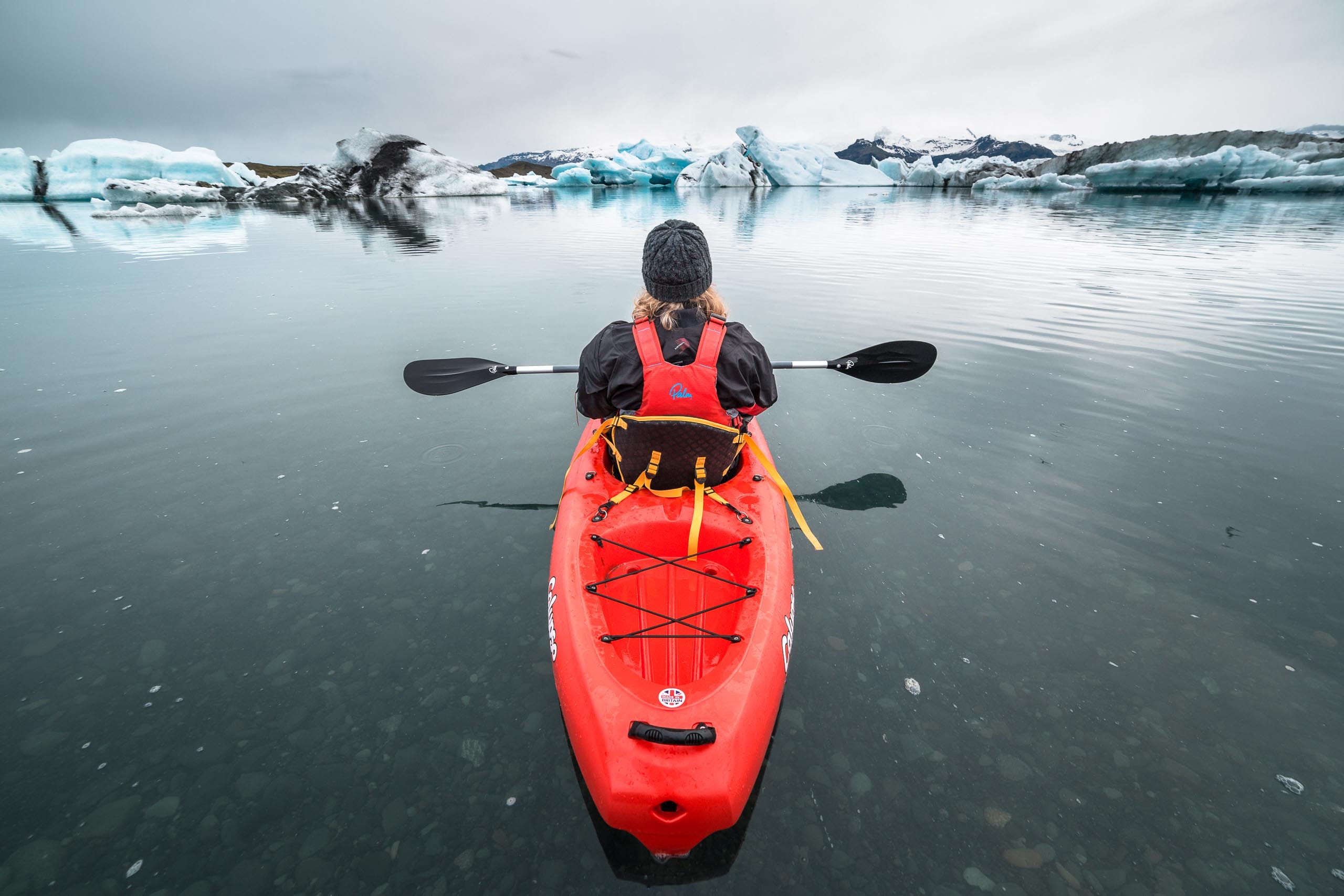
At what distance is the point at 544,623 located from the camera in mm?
3404

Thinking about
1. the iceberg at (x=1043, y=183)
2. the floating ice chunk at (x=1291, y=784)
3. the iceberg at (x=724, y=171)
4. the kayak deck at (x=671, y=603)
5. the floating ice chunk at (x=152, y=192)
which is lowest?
the floating ice chunk at (x=1291, y=784)

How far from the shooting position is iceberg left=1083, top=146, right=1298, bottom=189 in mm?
45000

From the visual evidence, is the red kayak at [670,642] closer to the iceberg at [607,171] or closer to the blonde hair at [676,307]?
the blonde hair at [676,307]

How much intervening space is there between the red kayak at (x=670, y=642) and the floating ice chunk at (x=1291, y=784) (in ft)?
7.69

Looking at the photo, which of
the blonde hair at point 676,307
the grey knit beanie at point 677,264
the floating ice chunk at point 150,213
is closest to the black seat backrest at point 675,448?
the blonde hair at point 676,307

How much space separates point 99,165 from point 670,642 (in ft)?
230

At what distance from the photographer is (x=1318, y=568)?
369 cm

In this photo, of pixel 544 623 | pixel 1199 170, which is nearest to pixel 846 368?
pixel 544 623

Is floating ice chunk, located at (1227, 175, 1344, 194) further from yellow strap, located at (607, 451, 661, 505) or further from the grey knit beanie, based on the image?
yellow strap, located at (607, 451, 661, 505)

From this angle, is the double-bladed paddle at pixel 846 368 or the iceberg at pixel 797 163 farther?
the iceberg at pixel 797 163

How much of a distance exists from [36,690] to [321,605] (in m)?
1.31

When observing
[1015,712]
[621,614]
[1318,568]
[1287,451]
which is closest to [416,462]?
[621,614]

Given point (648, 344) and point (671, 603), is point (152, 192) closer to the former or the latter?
point (648, 344)

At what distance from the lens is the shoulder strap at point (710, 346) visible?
9.82 feet
